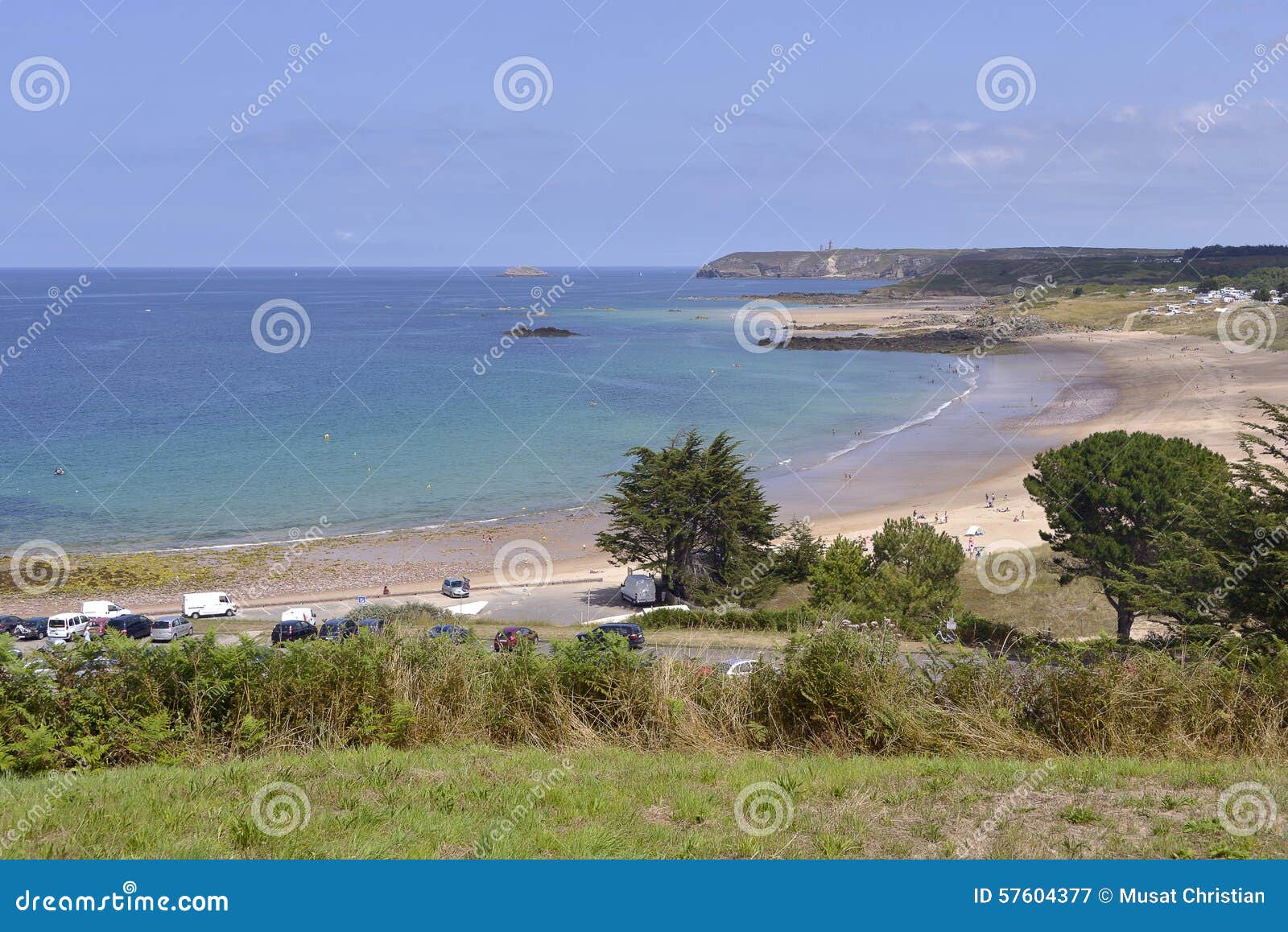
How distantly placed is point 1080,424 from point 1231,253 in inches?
5161

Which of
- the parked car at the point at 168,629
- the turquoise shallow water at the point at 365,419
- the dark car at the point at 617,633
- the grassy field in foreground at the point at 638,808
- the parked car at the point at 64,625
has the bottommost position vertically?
the grassy field in foreground at the point at 638,808

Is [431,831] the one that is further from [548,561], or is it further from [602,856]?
[548,561]

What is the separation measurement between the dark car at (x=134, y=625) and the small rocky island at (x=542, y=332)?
9667 cm

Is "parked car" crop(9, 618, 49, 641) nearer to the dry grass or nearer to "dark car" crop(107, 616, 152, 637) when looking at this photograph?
"dark car" crop(107, 616, 152, 637)

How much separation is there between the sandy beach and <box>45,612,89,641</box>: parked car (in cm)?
433

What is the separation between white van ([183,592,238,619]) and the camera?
95.8 feet

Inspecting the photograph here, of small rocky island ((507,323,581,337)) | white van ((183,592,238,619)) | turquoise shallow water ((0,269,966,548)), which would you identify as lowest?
white van ((183,592,238,619))

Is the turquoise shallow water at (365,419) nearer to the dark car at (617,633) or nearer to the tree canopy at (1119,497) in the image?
the dark car at (617,633)

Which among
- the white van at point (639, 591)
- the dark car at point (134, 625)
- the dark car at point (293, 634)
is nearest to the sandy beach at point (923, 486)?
Answer: the white van at point (639, 591)

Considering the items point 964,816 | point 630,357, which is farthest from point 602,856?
point 630,357

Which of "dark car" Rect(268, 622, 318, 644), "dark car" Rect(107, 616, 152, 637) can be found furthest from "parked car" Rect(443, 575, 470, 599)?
"dark car" Rect(268, 622, 318, 644)

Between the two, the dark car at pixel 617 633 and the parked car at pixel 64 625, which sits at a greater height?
the parked car at pixel 64 625

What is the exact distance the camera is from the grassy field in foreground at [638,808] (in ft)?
16.6

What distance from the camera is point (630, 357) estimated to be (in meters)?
98.8
